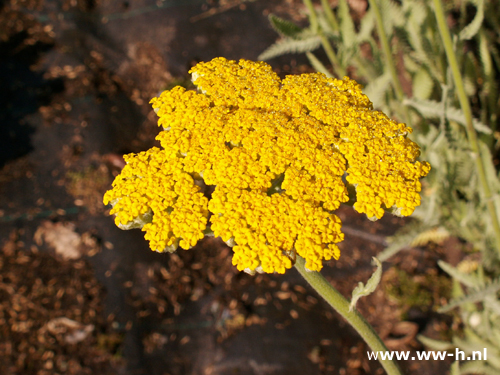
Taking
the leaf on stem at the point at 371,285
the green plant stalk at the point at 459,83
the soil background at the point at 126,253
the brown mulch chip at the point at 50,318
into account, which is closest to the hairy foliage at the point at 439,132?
the green plant stalk at the point at 459,83

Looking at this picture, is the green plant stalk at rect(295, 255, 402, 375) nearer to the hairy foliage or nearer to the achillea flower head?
the achillea flower head

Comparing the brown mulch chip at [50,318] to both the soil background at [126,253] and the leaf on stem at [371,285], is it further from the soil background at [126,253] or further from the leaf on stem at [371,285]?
the leaf on stem at [371,285]

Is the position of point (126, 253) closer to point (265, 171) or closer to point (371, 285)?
point (265, 171)

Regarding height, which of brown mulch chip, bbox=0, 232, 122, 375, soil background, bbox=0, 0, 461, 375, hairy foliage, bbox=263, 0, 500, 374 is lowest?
brown mulch chip, bbox=0, 232, 122, 375

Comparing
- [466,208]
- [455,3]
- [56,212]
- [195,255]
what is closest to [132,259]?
[195,255]

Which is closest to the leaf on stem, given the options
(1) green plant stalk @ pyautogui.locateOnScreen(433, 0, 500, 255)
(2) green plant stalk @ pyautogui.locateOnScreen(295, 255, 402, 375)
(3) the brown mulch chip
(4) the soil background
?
(2) green plant stalk @ pyautogui.locateOnScreen(295, 255, 402, 375)

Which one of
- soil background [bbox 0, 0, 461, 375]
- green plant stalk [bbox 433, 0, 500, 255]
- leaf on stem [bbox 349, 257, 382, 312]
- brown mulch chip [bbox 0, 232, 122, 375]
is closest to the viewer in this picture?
leaf on stem [bbox 349, 257, 382, 312]

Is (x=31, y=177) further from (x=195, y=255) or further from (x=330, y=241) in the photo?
(x=330, y=241)
